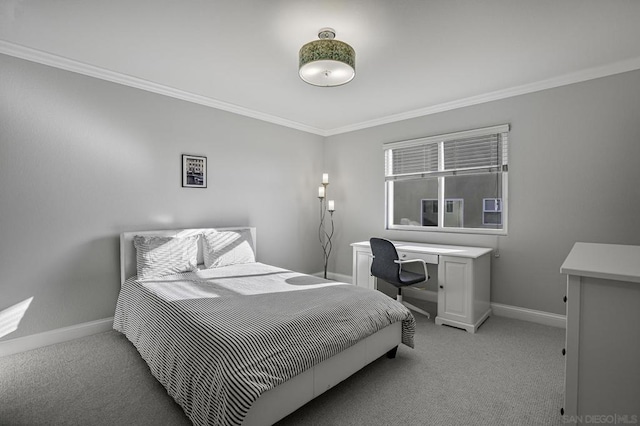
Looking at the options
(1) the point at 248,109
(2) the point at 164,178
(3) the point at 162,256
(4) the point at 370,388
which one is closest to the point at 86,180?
(2) the point at 164,178

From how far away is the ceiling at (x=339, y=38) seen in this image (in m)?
2.01

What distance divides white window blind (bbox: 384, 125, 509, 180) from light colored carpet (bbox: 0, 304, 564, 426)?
1.97m

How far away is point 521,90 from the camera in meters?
3.28

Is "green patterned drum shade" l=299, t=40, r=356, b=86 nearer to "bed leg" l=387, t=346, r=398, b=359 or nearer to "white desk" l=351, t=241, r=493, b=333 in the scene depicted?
"white desk" l=351, t=241, r=493, b=333

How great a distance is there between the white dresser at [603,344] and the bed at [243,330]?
1.14 m

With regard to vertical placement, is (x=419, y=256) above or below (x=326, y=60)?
below

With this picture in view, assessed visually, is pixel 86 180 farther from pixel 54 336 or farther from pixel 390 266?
pixel 390 266

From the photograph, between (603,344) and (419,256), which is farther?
(419,256)

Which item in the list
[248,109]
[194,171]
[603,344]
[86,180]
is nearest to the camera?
[603,344]

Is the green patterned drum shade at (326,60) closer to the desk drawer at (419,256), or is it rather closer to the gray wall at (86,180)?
the gray wall at (86,180)

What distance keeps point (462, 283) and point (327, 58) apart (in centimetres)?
248

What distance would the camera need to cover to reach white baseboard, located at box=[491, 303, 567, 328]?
3.11 m

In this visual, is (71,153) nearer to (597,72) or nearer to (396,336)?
(396,336)

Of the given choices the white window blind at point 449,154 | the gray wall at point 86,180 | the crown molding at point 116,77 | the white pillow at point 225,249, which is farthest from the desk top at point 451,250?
the crown molding at point 116,77
